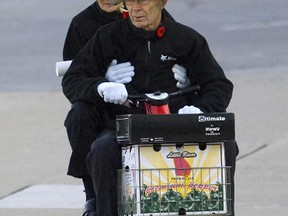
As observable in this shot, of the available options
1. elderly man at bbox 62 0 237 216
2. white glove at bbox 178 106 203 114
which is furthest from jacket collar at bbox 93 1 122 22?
white glove at bbox 178 106 203 114

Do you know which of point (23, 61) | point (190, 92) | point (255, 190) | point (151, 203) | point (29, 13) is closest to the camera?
point (151, 203)

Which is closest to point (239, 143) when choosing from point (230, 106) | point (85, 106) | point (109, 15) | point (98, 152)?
point (230, 106)

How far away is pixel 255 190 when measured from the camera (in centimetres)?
841

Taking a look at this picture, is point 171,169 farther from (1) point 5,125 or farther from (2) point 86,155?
(1) point 5,125

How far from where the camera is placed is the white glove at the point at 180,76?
19.1ft

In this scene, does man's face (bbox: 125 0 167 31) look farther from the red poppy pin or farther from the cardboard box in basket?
the cardboard box in basket

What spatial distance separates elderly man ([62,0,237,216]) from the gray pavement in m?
2.10

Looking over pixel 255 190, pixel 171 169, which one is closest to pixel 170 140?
pixel 171 169

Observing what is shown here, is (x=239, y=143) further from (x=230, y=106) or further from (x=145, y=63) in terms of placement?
(x=145, y=63)

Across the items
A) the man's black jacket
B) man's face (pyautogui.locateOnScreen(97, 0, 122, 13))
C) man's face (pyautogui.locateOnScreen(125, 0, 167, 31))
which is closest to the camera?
man's face (pyautogui.locateOnScreen(125, 0, 167, 31))

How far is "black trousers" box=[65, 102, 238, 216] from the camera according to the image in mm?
5383

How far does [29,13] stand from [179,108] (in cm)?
1155

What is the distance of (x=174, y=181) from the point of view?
16.8 ft

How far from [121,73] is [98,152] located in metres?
0.51
